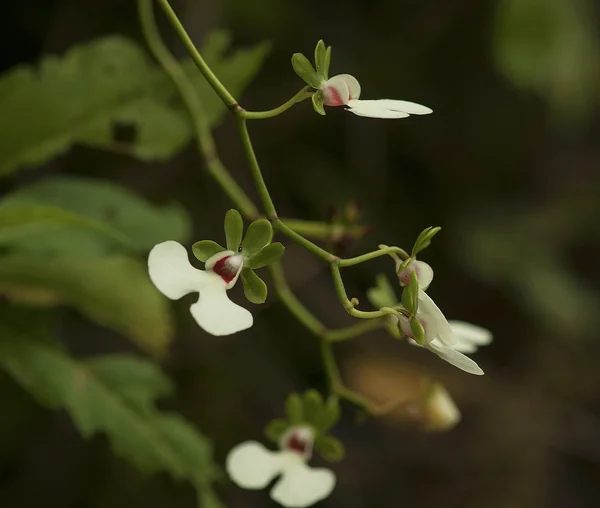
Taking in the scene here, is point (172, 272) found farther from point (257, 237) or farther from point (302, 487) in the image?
point (302, 487)

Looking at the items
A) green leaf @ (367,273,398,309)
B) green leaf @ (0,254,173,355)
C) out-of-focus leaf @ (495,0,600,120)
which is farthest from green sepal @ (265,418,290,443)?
out-of-focus leaf @ (495,0,600,120)

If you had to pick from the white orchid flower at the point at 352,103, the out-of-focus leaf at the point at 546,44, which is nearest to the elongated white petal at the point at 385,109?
the white orchid flower at the point at 352,103

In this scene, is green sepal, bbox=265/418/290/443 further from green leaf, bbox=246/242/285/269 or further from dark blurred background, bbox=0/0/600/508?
dark blurred background, bbox=0/0/600/508

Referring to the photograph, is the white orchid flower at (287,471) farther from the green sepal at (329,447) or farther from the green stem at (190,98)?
the green stem at (190,98)

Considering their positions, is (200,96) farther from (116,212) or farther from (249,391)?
(249,391)

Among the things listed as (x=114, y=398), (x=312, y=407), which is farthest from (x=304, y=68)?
(x=114, y=398)

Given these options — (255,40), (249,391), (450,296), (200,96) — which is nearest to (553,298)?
Result: (450,296)
